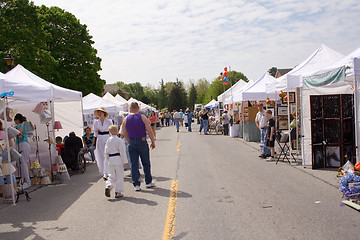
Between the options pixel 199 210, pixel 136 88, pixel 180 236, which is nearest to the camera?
pixel 180 236

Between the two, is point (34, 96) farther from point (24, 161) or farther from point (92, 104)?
point (92, 104)

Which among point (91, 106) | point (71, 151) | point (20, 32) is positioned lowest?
point (71, 151)

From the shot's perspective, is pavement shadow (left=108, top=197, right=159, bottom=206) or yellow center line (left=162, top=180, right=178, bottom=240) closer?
yellow center line (left=162, top=180, right=178, bottom=240)

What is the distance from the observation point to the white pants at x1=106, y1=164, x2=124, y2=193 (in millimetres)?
7562

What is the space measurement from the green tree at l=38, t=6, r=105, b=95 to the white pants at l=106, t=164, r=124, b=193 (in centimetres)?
3029

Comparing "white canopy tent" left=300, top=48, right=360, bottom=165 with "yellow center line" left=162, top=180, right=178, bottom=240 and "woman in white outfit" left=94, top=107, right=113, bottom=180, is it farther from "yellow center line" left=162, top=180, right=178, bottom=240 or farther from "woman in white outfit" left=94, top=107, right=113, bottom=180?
"woman in white outfit" left=94, top=107, right=113, bottom=180

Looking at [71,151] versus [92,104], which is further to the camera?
[92,104]

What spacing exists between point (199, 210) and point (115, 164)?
7.43ft

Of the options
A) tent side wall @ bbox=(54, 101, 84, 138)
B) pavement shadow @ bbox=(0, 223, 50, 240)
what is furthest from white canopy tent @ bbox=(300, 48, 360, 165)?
tent side wall @ bbox=(54, 101, 84, 138)

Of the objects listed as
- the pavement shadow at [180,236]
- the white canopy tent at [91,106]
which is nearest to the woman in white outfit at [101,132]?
the pavement shadow at [180,236]

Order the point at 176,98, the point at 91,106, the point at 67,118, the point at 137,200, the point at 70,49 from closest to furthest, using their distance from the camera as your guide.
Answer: the point at 137,200 → the point at 67,118 → the point at 91,106 → the point at 70,49 → the point at 176,98

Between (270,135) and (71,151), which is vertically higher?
(270,135)

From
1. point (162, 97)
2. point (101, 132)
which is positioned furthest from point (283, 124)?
point (162, 97)

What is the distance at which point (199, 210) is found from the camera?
20.4ft
